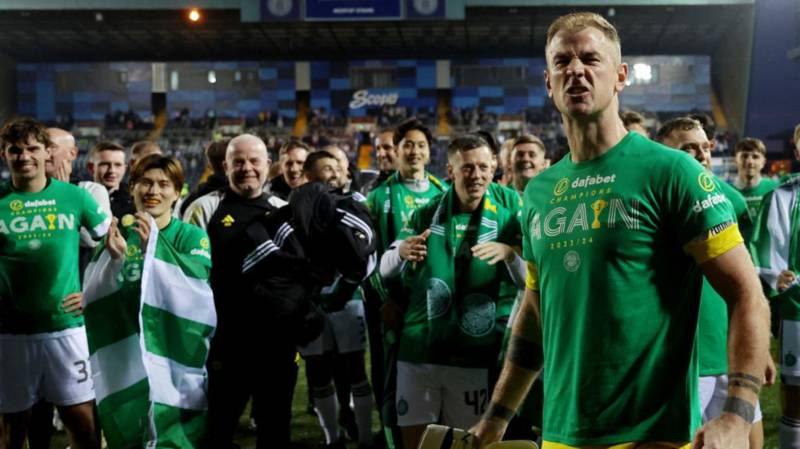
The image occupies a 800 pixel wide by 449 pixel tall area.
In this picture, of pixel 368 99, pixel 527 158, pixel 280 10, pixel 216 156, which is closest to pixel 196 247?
pixel 216 156

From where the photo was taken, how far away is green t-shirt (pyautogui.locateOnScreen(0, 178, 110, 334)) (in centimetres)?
437

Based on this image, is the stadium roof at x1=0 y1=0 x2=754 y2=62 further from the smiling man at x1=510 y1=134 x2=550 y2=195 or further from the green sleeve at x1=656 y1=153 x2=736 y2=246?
the green sleeve at x1=656 y1=153 x2=736 y2=246

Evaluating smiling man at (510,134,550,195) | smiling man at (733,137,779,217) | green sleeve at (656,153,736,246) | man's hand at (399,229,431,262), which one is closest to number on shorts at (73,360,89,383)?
man's hand at (399,229,431,262)

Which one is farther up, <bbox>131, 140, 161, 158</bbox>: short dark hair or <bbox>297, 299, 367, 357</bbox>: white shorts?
<bbox>131, 140, 161, 158</bbox>: short dark hair

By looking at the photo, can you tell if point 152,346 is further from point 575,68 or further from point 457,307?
point 575,68

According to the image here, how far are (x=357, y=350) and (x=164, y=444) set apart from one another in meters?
1.93

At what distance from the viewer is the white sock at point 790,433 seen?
4449mm

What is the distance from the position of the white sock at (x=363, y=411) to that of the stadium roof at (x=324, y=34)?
62.1ft

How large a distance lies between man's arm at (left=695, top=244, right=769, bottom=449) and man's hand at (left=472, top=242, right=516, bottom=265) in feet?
6.43

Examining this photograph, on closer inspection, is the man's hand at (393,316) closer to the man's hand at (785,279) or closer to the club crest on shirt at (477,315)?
the club crest on shirt at (477,315)

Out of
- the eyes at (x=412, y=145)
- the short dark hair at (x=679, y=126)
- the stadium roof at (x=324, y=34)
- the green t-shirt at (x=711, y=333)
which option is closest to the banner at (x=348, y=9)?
the stadium roof at (x=324, y=34)

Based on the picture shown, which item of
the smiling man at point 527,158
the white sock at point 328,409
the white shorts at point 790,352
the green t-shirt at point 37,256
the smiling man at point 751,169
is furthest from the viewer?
the smiling man at point 751,169

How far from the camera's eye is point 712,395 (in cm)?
360

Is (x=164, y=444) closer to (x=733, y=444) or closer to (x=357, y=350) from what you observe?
(x=357, y=350)
